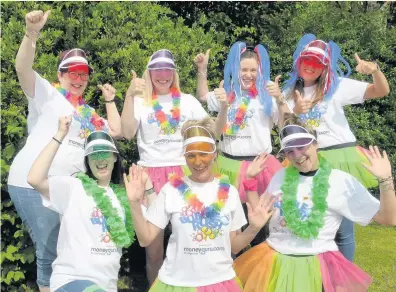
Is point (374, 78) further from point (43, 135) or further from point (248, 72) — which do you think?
point (43, 135)

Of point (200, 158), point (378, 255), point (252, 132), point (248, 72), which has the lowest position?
point (378, 255)

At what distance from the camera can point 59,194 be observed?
9.90ft

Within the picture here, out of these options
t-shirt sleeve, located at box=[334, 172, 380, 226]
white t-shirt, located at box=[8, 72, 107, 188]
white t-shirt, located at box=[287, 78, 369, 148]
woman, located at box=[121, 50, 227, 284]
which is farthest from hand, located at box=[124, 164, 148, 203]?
white t-shirt, located at box=[287, 78, 369, 148]

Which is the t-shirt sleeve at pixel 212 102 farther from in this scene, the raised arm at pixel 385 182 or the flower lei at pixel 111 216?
the raised arm at pixel 385 182

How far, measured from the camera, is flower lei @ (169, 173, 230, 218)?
2.97m

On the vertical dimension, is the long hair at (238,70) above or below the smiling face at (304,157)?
above

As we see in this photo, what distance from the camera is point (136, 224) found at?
9.36 feet

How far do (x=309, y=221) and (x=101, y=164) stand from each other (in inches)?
47.6

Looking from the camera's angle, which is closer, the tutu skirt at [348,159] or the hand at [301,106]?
the hand at [301,106]

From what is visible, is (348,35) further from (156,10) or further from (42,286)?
(42,286)

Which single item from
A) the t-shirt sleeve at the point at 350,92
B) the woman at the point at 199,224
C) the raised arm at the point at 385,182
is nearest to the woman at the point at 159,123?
the woman at the point at 199,224

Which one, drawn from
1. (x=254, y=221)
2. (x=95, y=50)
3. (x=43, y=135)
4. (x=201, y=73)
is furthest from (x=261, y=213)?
(x=95, y=50)

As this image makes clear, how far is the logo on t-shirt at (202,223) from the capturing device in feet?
9.65

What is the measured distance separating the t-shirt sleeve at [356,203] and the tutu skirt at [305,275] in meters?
0.25
